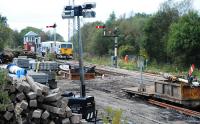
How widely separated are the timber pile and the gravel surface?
5148 mm

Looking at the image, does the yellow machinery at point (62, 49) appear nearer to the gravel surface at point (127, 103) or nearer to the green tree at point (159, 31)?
the green tree at point (159, 31)

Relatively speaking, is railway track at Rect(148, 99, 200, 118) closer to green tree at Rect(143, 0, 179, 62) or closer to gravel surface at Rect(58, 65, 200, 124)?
gravel surface at Rect(58, 65, 200, 124)

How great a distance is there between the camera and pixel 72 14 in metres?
14.1

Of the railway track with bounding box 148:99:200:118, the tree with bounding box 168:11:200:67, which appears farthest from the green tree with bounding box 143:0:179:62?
the railway track with bounding box 148:99:200:118

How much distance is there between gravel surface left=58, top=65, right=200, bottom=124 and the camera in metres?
15.6

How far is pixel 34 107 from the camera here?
→ 32.9ft

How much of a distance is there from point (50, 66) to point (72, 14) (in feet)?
21.8

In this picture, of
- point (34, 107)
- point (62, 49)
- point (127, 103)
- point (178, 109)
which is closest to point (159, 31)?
point (62, 49)

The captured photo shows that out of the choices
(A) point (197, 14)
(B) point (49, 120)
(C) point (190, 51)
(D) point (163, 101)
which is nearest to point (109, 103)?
(D) point (163, 101)

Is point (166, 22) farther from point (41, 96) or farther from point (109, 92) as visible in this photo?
point (41, 96)

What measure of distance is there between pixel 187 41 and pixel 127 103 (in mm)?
22746

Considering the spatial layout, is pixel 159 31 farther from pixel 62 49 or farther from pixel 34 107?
pixel 34 107

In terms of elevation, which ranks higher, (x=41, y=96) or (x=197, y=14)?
(x=197, y=14)

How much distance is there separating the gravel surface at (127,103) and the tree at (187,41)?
1331 cm
